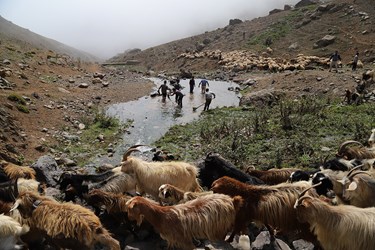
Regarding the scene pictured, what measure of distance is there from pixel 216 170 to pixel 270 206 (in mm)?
2556

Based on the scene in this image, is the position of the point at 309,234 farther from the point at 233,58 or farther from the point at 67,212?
the point at 233,58

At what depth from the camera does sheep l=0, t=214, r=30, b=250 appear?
4957mm

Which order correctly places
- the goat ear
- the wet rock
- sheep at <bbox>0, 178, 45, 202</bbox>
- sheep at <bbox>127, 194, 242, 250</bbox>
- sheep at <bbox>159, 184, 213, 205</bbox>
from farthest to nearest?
the wet rock
sheep at <bbox>159, 184, 213, 205</bbox>
sheep at <bbox>0, 178, 45, 202</bbox>
the goat ear
sheep at <bbox>127, 194, 242, 250</bbox>

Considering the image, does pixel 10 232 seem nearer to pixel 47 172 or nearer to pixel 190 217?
pixel 190 217

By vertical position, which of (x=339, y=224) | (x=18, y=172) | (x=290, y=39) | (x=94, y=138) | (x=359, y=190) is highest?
(x=290, y=39)

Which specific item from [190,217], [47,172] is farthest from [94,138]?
[190,217]

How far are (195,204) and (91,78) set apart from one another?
80.2 ft

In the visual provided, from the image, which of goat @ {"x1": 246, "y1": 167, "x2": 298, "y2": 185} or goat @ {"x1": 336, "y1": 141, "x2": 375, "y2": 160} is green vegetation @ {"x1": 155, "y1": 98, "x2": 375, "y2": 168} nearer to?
goat @ {"x1": 336, "y1": 141, "x2": 375, "y2": 160}

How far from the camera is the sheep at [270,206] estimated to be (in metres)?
5.71

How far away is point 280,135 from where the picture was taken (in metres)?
12.3

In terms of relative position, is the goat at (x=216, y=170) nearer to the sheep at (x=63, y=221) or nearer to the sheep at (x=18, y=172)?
the sheep at (x=63, y=221)

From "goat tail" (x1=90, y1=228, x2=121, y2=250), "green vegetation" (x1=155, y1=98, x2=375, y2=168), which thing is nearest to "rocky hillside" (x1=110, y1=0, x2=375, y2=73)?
"green vegetation" (x1=155, y1=98, x2=375, y2=168)

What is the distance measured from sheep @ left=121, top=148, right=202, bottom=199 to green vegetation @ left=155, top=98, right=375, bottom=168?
9.33 ft

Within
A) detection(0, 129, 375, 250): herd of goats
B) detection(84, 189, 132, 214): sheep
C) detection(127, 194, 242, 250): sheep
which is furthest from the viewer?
detection(84, 189, 132, 214): sheep
